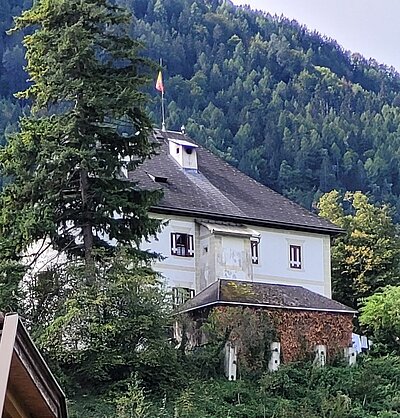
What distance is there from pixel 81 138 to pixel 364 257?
75.8 ft

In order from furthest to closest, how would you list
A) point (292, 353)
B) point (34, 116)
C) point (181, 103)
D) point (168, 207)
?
point (181, 103)
point (168, 207)
point (292, 353)
point (34, 116)

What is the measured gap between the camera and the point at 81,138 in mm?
30797

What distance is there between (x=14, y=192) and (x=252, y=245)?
1503cm

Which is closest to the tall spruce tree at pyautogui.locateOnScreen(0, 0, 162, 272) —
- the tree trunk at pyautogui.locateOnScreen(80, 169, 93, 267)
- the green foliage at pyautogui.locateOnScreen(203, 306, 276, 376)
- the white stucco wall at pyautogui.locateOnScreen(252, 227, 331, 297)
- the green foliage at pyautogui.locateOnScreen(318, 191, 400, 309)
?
the tree trunk at pyautogui.locateOnScreen(80, 169, 93, 267)

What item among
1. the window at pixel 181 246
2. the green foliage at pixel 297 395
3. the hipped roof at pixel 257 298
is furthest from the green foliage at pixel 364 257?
the green foliage at pixel 297 395

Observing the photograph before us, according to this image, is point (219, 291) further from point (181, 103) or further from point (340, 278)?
point (181, 103)

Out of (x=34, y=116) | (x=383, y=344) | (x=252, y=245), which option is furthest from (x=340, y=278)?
(x=34, y=116)

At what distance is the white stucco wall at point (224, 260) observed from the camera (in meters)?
41.6

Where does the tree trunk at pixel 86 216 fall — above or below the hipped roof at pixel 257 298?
above

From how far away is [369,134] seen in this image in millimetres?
119375

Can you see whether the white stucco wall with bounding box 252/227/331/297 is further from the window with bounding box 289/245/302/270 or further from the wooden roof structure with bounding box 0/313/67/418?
the wooden roof structure with bounding box 0/313/67/418

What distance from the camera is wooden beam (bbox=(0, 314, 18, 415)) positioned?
4883mm

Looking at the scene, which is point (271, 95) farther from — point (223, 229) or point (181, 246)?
point (181, 246)

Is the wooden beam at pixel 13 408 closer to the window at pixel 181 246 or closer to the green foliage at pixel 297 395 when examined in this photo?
the green foliage at pixel 297 395
